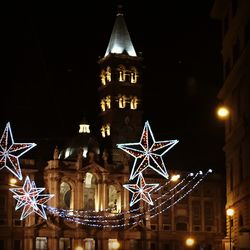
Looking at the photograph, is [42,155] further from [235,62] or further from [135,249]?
[235,62]

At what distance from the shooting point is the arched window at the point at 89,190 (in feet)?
313

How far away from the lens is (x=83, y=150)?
315 feet

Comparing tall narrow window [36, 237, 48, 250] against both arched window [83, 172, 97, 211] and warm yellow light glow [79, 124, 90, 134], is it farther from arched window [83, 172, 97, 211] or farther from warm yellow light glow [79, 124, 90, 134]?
warm yellow light glow [79, 124, 90, 134]

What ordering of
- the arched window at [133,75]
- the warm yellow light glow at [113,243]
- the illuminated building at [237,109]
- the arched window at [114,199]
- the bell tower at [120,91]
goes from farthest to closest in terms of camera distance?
the arched window at [133,75] < the bell tower at [120,91] < the arched window at [114,199] < the warm yellow light glow at [113,243] < the illuminated building at [237,109]

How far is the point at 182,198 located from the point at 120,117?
14.4 metres

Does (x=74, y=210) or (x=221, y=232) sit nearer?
(x=74, y=210)

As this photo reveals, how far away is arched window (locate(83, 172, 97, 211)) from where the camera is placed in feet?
313

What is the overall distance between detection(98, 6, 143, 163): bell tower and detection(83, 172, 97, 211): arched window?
174 inches

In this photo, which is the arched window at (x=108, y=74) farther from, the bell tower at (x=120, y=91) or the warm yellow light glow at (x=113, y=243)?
the warm yellow light glow at (x=113, y=243)

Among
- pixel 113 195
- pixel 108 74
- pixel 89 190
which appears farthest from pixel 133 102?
pixel 89 190

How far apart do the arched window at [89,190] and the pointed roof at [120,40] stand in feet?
58.5

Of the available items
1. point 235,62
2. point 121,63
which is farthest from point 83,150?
point 235,62

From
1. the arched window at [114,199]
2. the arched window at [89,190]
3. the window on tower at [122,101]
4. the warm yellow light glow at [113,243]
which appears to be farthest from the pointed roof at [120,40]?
the warm yellow light glow at [113,243]

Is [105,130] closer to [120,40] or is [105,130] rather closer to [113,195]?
[113,195]
